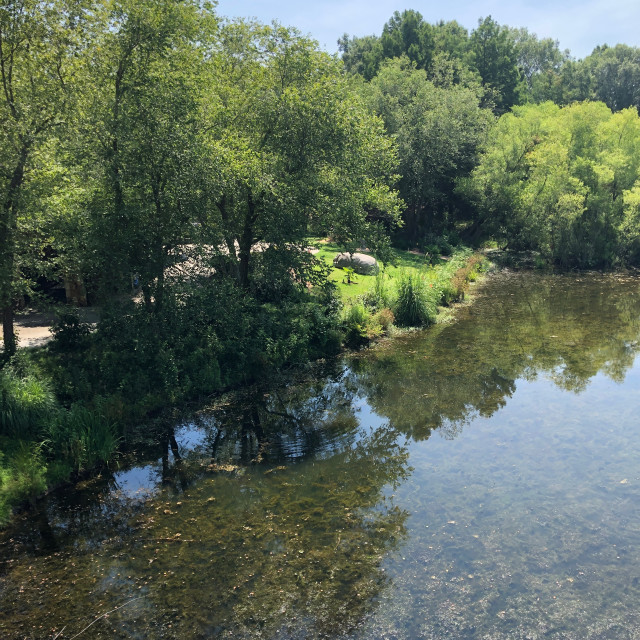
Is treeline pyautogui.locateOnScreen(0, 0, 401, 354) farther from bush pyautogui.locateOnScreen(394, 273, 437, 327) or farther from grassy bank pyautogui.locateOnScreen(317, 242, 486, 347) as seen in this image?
bush pyautogui.locateOnScreen(394, 273, 437, 327)

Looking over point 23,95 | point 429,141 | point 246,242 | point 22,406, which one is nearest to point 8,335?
point 22,406

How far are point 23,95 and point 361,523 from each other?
13.3 meters

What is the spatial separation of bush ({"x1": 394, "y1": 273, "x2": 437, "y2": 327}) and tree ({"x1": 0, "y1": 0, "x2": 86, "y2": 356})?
1503 cm

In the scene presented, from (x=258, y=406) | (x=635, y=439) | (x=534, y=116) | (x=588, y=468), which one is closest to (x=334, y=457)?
(x=258, y=406)

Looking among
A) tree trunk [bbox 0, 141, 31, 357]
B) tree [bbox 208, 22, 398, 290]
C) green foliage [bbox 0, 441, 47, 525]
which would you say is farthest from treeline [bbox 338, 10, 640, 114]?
green foliage [bbox 0, 441, 47, 525]

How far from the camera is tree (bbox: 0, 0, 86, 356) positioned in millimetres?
13539

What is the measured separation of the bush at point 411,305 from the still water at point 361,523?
19.7 feet

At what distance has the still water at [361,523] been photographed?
8.78m

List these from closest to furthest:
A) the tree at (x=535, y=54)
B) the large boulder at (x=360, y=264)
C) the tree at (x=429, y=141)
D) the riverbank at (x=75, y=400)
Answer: the riverbank at (x=75, y=400), the large boulder at (x=360, y=264), the tree at (x=429, y=141), the tree at (x=535, y=54)

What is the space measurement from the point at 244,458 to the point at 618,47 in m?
111

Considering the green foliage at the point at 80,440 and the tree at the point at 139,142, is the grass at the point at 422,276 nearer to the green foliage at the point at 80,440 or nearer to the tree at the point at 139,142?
the tree at the point at 139,142

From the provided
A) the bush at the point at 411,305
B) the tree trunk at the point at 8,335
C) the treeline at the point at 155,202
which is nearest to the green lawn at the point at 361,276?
the bush at the point at 411,305

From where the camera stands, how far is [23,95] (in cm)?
1422

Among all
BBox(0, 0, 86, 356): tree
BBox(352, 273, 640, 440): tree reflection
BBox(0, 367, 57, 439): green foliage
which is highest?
BBox(0, 0, 86, 356): tree
